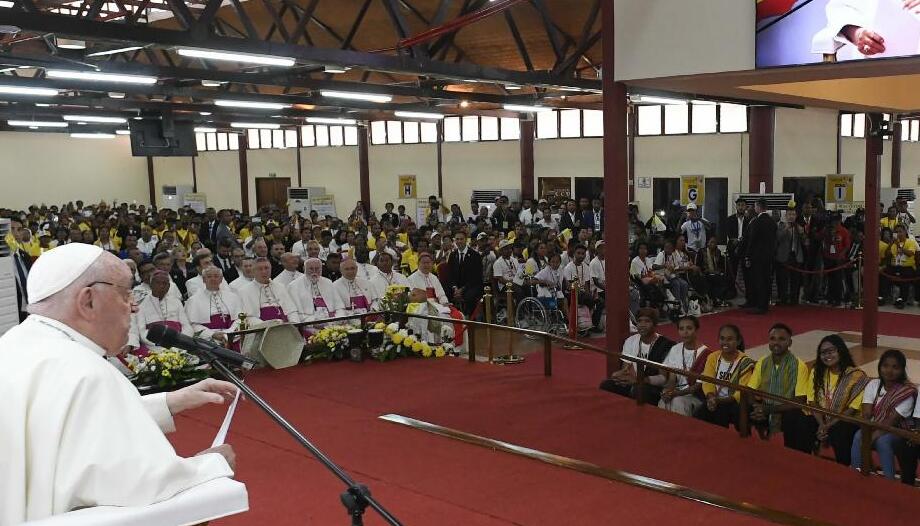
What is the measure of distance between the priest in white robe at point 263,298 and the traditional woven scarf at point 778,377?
223 inches

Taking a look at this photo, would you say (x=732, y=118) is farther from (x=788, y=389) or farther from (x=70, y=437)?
(x=70, y=437)

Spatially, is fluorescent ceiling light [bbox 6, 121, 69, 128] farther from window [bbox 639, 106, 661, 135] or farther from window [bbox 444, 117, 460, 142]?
window [bbox 639, 106, 661, 135]

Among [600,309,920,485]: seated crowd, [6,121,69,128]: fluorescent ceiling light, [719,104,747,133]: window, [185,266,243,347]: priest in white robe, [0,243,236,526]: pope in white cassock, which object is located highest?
[6,121,69,128]: fluorescent ceiling light

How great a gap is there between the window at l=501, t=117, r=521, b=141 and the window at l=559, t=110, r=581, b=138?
145 cm

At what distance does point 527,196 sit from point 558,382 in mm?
16983

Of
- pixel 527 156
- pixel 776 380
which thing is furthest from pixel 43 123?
pixel 776 380

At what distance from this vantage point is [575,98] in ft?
68.9

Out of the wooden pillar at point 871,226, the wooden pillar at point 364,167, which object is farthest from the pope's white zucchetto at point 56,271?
the wooden pillar at point 364,167

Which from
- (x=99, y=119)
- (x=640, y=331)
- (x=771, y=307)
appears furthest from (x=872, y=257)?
(x=99, y=119)

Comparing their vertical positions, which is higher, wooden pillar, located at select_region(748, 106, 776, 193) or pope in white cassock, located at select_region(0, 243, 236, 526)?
wooden pillar, located at select_region(748, 106, 776, 193)

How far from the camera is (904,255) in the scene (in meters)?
15.8

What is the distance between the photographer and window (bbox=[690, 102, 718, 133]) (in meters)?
22.2

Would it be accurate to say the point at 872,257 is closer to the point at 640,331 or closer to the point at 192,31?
the point at 640,331

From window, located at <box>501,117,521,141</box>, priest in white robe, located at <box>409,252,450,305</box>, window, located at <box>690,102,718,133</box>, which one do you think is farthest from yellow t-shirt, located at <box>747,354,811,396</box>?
window, located at <box>501,117,521,141</box>
